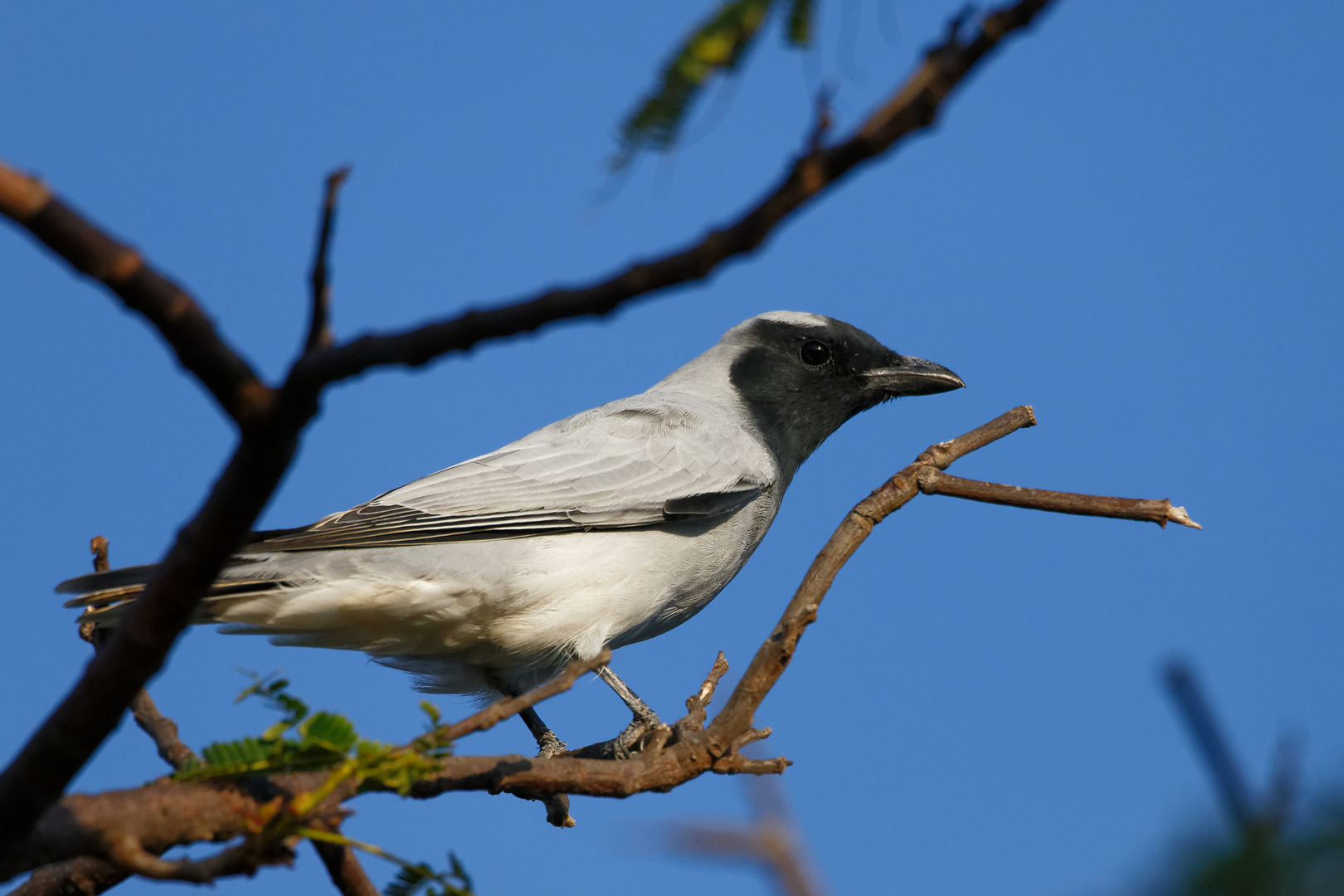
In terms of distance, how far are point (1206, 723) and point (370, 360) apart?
146 cm

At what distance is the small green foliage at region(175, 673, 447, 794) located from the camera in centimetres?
283

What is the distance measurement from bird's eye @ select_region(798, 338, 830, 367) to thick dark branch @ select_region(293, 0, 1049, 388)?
592 centimetres

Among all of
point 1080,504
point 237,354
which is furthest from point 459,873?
point 1080,504

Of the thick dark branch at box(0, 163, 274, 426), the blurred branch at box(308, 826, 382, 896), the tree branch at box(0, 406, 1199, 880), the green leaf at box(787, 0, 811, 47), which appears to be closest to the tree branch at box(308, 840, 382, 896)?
the blurred branch at box(308, 826, 382, 896)

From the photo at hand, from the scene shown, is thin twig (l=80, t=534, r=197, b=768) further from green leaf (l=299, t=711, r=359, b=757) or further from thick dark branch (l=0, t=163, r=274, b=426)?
thick dark branch (l=0, t=163, r=274, b=426)

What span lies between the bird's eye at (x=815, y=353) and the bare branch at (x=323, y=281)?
5953mm

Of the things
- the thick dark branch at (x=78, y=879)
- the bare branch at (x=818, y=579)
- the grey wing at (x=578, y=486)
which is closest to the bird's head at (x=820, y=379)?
the grey wing at (x=578, y=486)

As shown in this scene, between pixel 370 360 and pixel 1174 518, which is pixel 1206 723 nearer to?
pixel 370 360

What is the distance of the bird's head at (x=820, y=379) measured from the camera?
7633mm

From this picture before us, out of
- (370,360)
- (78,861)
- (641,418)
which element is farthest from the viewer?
(641,418)

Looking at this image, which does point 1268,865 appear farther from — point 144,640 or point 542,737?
point 542,737

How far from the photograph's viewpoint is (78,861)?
3652 mm

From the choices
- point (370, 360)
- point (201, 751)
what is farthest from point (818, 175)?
point (201, 751)

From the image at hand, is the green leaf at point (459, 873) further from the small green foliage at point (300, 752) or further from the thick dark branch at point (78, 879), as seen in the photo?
the thick dark branch at point (78, 879)
